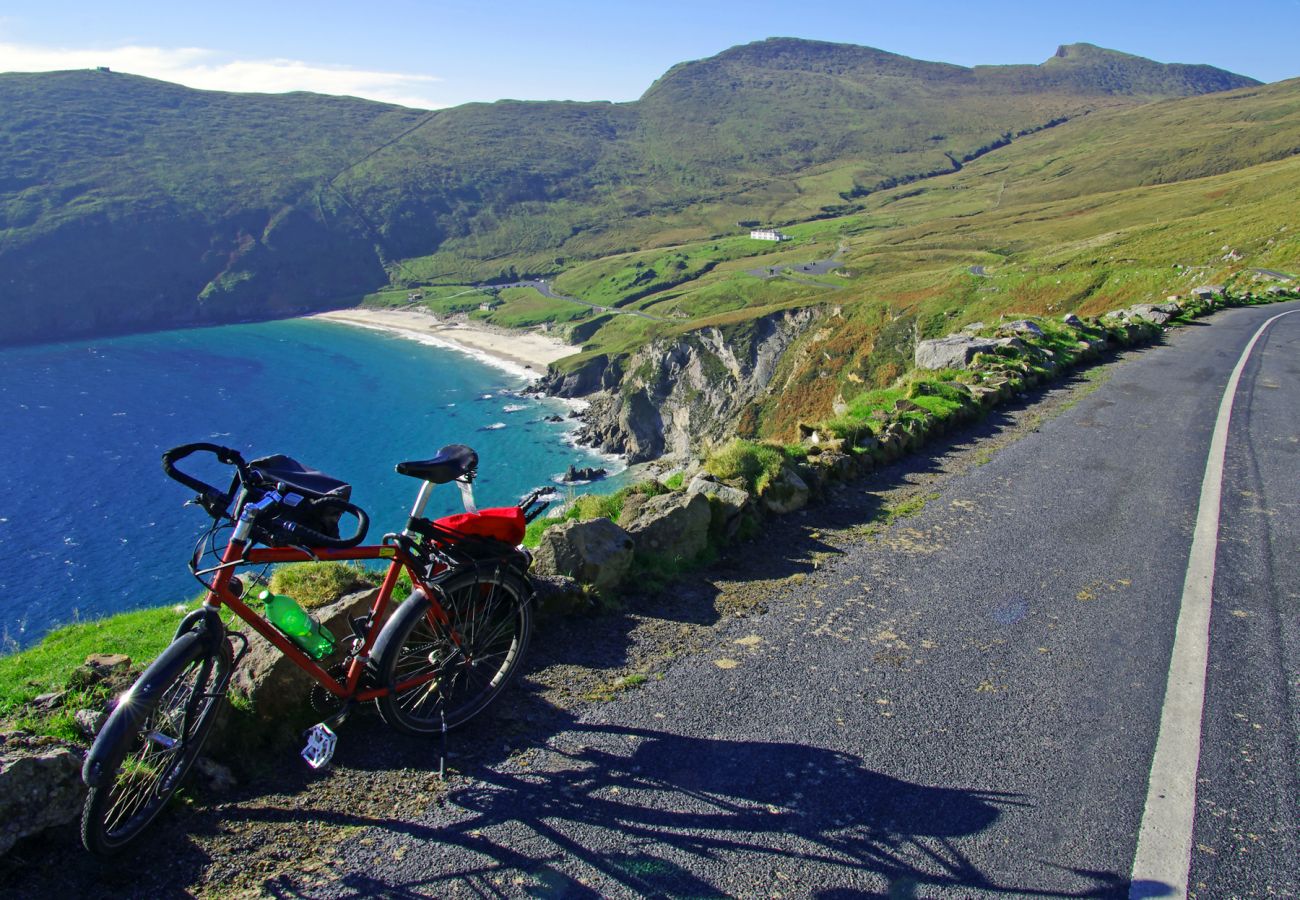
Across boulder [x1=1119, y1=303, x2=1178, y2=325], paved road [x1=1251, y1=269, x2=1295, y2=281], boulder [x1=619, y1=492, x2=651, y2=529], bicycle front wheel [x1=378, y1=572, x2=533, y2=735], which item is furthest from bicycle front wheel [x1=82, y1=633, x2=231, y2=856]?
paved road [x1=1251, y1=269, x2=1295, y2=281]

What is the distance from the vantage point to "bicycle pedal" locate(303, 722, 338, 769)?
4465mm

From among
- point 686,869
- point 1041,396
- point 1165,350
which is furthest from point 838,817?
point 1165,350

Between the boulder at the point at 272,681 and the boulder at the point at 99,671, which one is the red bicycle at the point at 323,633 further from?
the boulder at the point at 99,671

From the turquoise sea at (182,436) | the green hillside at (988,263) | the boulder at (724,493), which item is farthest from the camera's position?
the green hillside at (988,263)

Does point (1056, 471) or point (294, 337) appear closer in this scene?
point (1056, 471)

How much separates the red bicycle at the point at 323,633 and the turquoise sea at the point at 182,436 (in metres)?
44.0

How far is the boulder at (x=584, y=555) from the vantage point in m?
7.22

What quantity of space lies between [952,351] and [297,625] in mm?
20548

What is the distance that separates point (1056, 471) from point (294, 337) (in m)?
183

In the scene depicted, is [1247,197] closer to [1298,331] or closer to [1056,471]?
[1298,331]

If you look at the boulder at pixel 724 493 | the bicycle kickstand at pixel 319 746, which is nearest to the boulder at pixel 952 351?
the boulder at pixel 724 493

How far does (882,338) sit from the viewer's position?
2744 inches

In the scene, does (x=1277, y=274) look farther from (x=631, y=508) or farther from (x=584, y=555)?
(x=584, y=555)

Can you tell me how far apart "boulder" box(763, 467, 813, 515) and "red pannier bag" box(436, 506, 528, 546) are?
504cm
